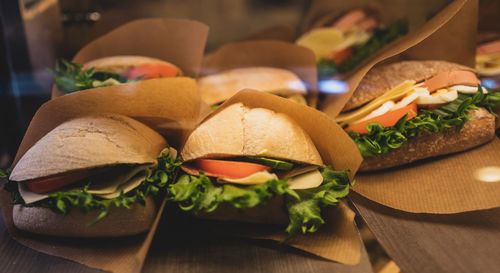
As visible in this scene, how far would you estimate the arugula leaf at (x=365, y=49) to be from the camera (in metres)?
2.84

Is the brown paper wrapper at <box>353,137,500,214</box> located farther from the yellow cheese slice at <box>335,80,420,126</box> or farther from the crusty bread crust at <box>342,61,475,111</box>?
the crusty bread crust at <box>342,61,475,111</box>

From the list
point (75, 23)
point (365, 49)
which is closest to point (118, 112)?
point (75, 23)

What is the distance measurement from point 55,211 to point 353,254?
1221 mm

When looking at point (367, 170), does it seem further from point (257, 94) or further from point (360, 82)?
point (257, 94)

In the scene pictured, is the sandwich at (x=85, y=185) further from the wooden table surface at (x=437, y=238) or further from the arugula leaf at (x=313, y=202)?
the wooden table surface at (x=437, y=238)

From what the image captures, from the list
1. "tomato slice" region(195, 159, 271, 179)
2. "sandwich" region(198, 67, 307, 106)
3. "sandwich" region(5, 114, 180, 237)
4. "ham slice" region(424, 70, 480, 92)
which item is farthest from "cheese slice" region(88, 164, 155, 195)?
"ham slice" region(424, 70, 480, 92)

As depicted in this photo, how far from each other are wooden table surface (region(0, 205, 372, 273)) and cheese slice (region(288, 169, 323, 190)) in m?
0.27

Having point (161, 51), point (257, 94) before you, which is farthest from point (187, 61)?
point (257, 94)

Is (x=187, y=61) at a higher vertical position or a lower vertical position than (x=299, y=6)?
lower

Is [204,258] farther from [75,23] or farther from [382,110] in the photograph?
[75,23]

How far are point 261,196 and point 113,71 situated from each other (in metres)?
1.38

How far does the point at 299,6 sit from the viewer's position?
3.08 metres

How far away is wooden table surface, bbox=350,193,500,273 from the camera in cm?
148

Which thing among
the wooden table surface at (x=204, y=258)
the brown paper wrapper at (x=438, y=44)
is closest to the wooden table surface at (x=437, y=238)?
the wooden table surface at (x=204, y=258)
